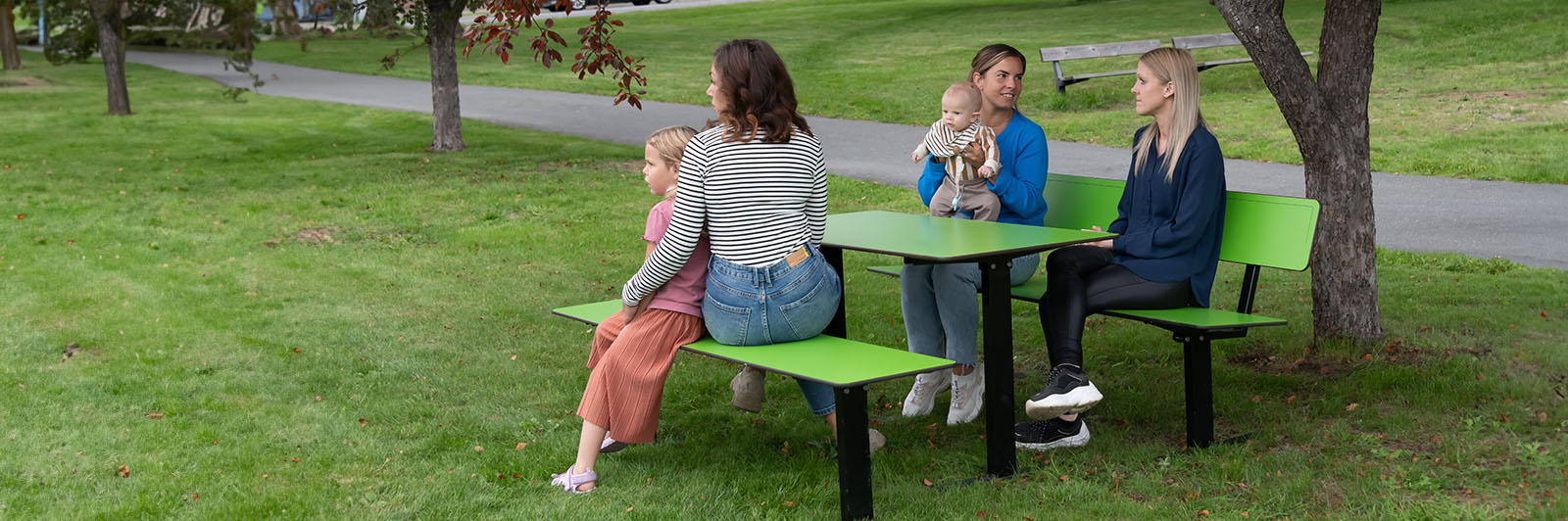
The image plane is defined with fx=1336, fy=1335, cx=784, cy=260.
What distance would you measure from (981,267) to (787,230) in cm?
68

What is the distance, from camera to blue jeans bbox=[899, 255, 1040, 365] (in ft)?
16.9

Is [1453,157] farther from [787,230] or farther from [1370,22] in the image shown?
[787,230]

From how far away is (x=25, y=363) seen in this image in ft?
20.4

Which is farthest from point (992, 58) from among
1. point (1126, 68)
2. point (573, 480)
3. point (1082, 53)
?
point (1126, 68)

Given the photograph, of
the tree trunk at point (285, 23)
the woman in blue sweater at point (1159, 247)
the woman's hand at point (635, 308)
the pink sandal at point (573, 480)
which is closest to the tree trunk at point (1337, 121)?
the woman in blue sweater at point (1159, 247)

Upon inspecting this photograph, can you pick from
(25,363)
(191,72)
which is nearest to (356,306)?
(25,363)

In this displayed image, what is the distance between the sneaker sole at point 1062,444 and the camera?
15.8ft

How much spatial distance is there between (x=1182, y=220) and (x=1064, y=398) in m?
0.82

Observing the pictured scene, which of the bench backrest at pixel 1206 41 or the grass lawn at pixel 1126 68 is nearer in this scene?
the grass lawn at pixel 1126 68

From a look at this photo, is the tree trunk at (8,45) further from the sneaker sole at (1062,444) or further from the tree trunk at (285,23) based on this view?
the sneaker sole at (1062,444)

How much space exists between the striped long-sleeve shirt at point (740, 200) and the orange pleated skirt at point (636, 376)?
0.21 m

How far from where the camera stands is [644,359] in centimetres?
455

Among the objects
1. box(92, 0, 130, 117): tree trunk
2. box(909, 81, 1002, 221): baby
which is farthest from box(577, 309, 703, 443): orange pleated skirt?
box(92, 0, 130, 117): tree trunk

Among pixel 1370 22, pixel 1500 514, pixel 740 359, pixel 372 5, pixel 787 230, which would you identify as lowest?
pixel 1500 514
